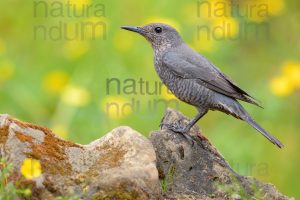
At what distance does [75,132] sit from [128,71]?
1.21 meters

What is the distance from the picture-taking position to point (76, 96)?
950 centimetres

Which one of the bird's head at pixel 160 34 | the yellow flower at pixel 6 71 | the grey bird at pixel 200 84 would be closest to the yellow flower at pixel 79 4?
the yellow flower at pixel 6 71

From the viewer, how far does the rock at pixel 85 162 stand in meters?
5.29

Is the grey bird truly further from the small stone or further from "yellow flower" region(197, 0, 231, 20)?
"yellow flower" region(197, 0, 231, 20)

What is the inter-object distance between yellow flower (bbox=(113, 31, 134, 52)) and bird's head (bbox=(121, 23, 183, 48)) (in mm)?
2368

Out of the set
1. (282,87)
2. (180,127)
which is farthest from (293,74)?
(180,127)

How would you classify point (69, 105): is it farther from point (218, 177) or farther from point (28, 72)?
point (218, 177)

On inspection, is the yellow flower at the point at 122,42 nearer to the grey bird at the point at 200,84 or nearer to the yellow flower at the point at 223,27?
the yellow flower at the point at 223,27

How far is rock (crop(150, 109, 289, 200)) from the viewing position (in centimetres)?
598

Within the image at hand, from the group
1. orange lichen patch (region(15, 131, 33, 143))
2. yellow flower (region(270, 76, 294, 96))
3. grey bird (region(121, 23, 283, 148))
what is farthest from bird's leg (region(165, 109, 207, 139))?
yellow flower (region(270, 76, 294, 96))

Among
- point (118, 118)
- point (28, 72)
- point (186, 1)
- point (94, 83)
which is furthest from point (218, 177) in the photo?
point (186, 1)

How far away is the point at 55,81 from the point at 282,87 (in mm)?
2654

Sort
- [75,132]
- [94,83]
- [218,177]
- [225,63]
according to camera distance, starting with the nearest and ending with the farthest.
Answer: [218,177], [75,132], [94,83], [225,63]

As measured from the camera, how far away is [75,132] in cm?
920
